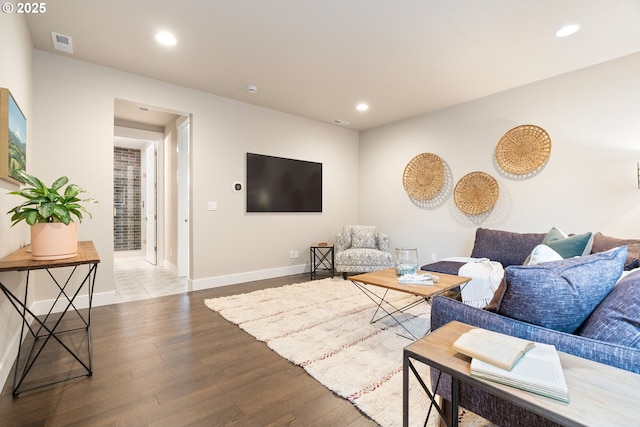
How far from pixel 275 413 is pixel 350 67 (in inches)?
128

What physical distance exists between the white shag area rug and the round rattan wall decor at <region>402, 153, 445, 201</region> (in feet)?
6.26

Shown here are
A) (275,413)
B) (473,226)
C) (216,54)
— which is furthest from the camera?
(473,226)

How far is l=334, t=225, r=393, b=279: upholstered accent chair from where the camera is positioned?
457cm

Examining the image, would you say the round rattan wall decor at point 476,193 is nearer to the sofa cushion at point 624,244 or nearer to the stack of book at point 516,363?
the sofa cushion at point 624,244

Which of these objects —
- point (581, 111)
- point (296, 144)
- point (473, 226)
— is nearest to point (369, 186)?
point (296, 144)

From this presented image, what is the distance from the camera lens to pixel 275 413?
1.61 m

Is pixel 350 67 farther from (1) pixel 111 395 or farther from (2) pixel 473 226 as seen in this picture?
(1) pixel 111 395

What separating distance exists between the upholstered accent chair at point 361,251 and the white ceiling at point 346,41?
7.27 ft

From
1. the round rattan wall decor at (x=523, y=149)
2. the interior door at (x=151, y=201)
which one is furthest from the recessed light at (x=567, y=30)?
the interior door at (x=151, y=201)

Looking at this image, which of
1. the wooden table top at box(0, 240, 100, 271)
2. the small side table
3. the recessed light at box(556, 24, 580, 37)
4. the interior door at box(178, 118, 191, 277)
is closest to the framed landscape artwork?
the wooden table top at box(0, 240, 100, 271)

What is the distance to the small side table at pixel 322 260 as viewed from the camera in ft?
16.5

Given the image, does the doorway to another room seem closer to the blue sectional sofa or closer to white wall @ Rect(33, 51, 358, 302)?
white wall @ Rect(33, 51, 358, 302)

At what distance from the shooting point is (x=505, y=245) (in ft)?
11.9

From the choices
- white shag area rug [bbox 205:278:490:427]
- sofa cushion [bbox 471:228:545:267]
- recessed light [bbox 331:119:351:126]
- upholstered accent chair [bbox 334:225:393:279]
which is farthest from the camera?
recessed light [bbox 331:119:351:126]
